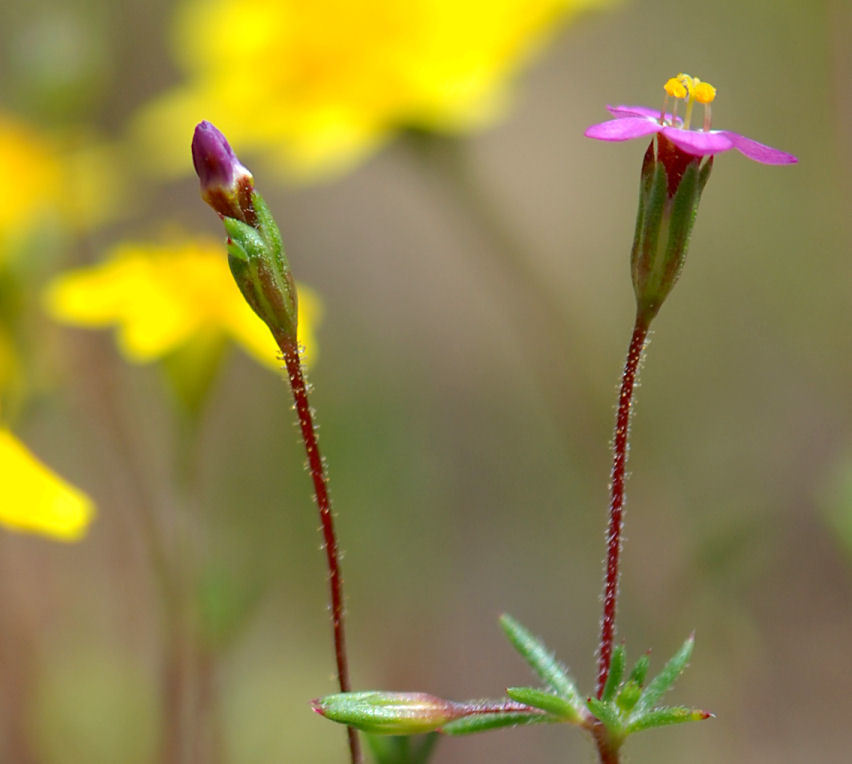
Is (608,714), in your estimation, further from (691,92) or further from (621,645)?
(691,92)

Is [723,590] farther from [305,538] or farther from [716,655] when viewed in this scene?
[305,538]

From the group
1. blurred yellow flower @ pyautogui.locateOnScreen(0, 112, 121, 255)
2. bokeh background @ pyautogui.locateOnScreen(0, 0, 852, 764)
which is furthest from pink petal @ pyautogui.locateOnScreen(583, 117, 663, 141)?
blurred yellow flower @ pyautogui.locateOnScreen(0, 112, 121, 255)

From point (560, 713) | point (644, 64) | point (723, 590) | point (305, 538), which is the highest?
point (644, 64)

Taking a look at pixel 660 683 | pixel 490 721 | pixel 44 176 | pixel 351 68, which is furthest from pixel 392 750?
pixel 44 176

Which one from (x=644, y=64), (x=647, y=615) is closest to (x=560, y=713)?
(x=647, y=615)

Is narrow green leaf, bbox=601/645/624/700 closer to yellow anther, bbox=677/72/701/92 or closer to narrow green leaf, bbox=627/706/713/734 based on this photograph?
narrow green leaf, bbox=627/706/713/734
